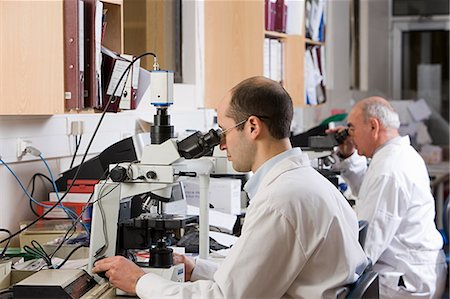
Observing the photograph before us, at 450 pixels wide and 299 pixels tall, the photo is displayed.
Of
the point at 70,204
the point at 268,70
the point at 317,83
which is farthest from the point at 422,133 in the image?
→ the point at 70,204

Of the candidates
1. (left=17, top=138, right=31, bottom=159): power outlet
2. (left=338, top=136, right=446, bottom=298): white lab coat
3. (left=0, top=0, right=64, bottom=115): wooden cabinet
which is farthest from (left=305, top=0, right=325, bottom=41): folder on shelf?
(left=0, top=0, right=64, bottom=115): wooden cabinet

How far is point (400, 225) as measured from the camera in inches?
159

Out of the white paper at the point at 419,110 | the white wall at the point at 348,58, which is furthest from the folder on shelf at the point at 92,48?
the white paper at the point at 419,110

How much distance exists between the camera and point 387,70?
28.9ft

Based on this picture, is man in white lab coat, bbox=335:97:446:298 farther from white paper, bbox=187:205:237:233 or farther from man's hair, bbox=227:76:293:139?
man's hair, bbox=227:76:293:139

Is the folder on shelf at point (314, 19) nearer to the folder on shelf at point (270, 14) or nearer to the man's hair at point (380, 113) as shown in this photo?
the folder on shelf at point (270, 14)

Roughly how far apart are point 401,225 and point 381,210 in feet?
0.62

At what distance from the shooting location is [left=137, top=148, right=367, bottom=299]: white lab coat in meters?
2.21

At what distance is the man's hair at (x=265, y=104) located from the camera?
2.43 metres

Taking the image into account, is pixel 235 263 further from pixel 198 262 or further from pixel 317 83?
pixel 317 83

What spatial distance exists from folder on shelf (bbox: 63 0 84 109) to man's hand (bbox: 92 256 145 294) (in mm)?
618

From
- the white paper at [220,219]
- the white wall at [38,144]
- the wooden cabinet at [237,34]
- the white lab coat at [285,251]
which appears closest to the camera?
the white lab coat at [285,251]

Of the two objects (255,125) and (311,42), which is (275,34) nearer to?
(311,42)

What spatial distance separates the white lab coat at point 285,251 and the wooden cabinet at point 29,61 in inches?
31.8
